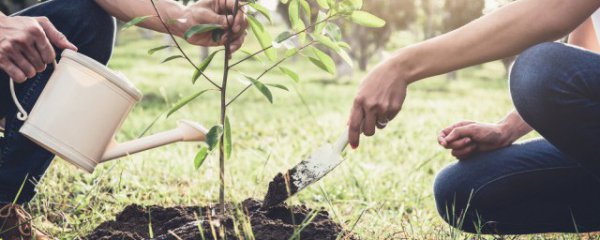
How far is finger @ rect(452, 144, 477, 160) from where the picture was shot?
7.04 ft

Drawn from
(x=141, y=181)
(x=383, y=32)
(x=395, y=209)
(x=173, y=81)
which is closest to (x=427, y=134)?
(x=395, y=209)

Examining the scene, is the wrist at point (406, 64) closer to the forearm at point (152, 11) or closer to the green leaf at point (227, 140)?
the green leaf at point (227, 140)

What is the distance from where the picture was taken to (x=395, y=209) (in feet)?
9.62

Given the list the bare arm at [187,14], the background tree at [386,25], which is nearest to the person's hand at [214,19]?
the bare arm at [187,14]

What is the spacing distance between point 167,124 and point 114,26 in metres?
3.70

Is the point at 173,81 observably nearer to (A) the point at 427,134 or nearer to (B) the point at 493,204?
(A) the point at 427,134

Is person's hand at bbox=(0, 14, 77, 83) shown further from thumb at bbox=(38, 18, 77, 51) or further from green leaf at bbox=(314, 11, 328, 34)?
green leaf at bbox=(314, 11, 328, 34)

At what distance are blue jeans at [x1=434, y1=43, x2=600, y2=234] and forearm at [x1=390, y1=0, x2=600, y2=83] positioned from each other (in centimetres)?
10

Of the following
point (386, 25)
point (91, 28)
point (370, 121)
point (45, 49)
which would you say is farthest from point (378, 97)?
point (386, 25)

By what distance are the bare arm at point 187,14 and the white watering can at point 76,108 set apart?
290mm

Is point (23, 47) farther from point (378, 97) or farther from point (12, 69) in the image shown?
point (378, 97)

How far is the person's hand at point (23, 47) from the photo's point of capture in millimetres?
1681

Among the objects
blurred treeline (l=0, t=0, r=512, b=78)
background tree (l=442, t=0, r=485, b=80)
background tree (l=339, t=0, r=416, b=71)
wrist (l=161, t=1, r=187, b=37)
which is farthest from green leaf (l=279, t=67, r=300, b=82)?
background tree (l=339, t=0, r=416, b=71)

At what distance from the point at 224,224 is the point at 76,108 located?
55 cm
